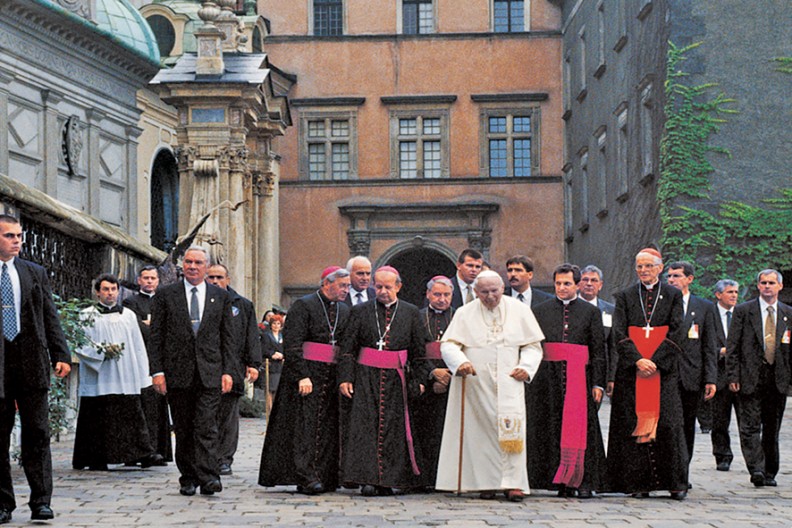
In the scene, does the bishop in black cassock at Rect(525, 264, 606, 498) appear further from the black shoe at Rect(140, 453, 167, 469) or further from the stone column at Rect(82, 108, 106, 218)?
the stone column at Rect(82, 108, 106, 218)

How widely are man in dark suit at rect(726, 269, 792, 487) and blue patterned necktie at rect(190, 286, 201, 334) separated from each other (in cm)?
446

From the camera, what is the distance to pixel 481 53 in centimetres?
4484

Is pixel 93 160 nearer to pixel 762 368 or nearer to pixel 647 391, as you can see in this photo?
pixel 762 368

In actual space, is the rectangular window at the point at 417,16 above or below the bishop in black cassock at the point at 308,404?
above

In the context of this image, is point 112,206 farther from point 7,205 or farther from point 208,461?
point 208,461

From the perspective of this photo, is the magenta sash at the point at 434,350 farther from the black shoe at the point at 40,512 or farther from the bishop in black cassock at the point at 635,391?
the black shoe at the point at 40,512

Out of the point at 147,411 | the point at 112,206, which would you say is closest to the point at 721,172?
Answer: the point at 112,206

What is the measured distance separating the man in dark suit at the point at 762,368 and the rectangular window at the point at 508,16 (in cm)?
3234

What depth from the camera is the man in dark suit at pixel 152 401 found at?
14773 mm

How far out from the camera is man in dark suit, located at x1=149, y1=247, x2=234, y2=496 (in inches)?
461

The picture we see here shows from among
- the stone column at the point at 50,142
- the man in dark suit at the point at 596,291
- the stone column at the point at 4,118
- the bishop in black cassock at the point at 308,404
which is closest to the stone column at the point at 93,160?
the stone column at the point at 50,142

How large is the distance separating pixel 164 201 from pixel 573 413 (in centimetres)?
3045

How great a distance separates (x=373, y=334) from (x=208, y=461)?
1.60 metres

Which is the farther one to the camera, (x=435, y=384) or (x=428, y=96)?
(x=428, y=96)
